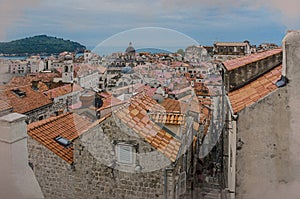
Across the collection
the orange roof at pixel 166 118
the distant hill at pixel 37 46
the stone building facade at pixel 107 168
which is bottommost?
the stone building facade at pixel 107 168

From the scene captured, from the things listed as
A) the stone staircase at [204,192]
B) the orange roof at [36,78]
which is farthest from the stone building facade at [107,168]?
the orange roof at [36,78]

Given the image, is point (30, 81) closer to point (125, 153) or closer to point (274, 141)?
point (125, 153)

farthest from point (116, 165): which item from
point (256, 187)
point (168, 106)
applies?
point (256, 187)

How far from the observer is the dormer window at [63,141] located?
1818 mm

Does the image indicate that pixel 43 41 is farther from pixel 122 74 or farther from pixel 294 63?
pixel 294 63

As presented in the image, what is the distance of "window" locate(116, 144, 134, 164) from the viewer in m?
1.58

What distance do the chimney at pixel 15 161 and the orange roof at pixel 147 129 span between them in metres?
0.47

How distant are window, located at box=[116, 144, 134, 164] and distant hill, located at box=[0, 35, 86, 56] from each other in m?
0.88

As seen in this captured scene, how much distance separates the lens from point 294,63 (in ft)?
4.39

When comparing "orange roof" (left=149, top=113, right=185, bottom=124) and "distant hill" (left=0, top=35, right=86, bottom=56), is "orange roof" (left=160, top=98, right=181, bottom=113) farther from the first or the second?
"distant hill" (left=0, top=35, right=86, bottom=56)

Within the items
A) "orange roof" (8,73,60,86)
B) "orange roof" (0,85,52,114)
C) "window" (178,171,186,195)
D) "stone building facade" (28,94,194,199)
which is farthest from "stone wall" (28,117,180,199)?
"orange roof" (8,73,60,86)

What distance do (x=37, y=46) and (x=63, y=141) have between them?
2.74 feet

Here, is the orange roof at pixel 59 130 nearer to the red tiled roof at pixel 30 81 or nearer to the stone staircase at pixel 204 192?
the stone staircase at pixel 204 192

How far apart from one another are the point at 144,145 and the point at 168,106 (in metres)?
0.48
